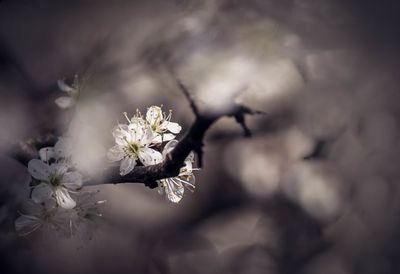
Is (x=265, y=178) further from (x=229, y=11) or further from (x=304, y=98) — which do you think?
(x=229, y=11)

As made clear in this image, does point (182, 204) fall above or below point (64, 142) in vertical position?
below

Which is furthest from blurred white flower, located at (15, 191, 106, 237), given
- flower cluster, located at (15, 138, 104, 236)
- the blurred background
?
the blurred background

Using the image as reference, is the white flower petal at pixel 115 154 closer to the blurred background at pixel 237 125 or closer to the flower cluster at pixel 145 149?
the flower cluster at pixel 145 149

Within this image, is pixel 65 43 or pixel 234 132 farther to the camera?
pixel 234 132

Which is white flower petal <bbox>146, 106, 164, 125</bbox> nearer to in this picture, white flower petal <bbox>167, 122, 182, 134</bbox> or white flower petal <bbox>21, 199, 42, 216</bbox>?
white flower petal <bbox>167, 122, 182, 134</bbox>

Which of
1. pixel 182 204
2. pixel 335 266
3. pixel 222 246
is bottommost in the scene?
pixel 335 266

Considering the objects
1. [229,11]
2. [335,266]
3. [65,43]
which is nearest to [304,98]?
[229,11]

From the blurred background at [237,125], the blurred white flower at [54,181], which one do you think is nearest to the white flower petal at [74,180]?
the blurred white flower at [54,181]
